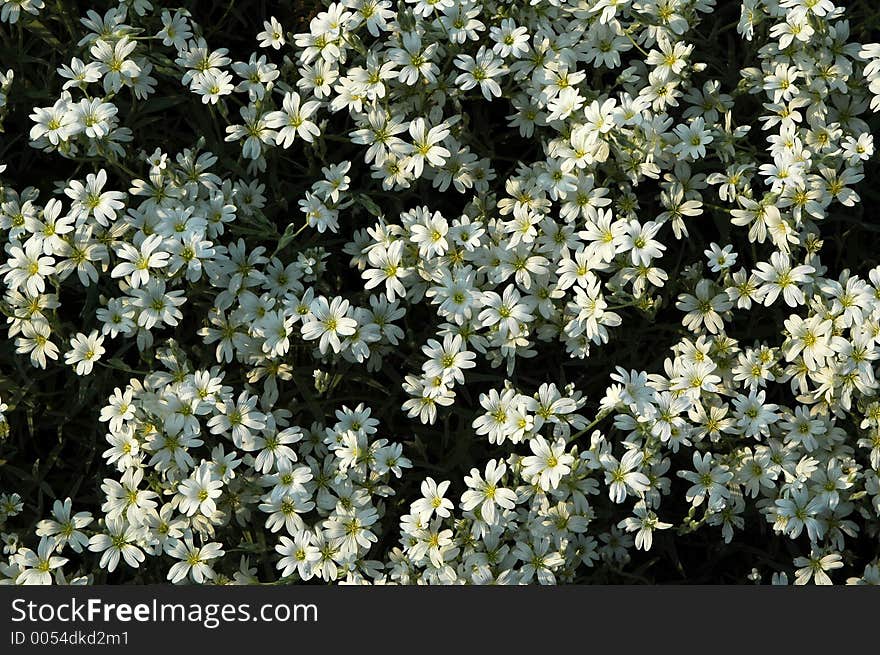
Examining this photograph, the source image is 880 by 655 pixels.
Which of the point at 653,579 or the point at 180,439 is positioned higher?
the point at 180,439

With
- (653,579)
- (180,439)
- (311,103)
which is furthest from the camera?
(653,579)

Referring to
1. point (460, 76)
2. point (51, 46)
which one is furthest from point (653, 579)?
point (51, 46)

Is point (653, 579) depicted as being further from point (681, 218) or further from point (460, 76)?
point (460, 76)

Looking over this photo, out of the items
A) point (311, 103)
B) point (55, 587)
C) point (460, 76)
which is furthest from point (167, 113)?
point (55, 587)

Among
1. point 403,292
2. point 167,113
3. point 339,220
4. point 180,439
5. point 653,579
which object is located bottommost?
point 653,579

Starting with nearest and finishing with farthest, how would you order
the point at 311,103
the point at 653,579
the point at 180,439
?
1. the point at 180,439
2. the point at 311,103
3. the point at 653,579

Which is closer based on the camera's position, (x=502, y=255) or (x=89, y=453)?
(x=502, y=255)
